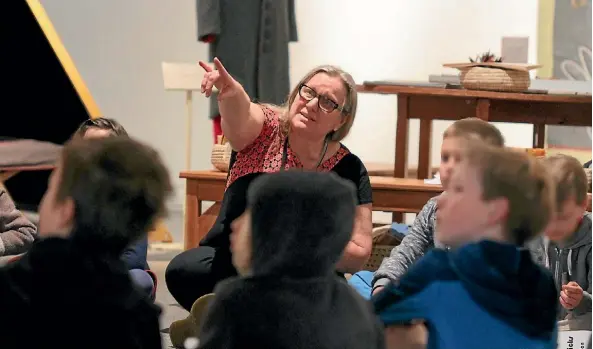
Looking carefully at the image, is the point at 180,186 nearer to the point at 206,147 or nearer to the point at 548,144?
the point at 206,147

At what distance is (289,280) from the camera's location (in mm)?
1173

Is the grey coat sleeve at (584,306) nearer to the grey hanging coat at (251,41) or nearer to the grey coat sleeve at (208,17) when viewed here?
the grey hanging coat at (251,41)

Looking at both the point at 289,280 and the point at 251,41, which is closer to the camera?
the point at 289,280

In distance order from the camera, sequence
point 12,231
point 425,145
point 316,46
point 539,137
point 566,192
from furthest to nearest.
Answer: point 316,46 < point 539,137 < point 425,145 < point 12,231 < point 566,192

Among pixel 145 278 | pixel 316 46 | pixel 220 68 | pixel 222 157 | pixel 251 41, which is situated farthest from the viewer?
pixel 316 46

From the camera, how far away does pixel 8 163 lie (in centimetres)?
309

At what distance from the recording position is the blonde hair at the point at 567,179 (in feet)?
4.90

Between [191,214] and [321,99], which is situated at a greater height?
[321,99]

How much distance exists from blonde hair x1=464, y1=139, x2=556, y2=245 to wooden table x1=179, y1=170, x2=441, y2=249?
5.37 feet

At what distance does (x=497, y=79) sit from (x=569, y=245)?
1.59m

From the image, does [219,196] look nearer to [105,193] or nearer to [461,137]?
[461,137]

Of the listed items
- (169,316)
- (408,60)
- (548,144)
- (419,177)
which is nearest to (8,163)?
(169,316)

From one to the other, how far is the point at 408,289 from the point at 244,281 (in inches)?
9.0

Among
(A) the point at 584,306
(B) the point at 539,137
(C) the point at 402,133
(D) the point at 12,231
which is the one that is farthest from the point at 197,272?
(B) the point at 539,137
